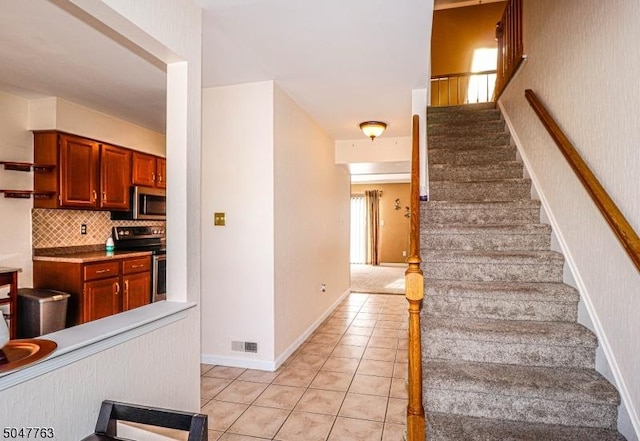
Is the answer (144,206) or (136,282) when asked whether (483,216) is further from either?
(144,206)

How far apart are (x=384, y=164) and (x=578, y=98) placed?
335 cm

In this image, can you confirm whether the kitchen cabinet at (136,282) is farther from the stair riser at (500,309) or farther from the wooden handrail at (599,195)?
the wooden handrail at (599,195)

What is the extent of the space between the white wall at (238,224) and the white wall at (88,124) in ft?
4.79

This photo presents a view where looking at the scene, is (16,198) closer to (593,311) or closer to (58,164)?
(58,164)

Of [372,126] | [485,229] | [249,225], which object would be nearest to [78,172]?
[249,225]

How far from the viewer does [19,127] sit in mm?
3592

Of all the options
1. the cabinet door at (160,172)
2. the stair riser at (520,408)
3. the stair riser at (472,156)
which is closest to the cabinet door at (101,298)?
the cabinet door at (160,172)

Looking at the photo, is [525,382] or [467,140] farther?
[467,140]

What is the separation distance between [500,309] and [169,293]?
198cm

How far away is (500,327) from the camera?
7.39 ft

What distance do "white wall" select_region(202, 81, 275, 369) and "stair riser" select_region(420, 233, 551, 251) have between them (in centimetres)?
133

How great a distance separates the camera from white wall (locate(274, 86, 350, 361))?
3.41m

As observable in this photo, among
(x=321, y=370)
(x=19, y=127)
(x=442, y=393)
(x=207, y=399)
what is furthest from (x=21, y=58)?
(x=442, y=393)

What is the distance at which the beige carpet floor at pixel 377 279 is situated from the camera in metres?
6.85
